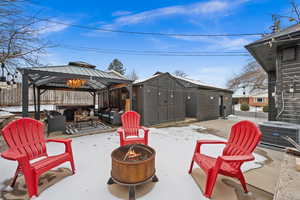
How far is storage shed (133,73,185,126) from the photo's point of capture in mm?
6703

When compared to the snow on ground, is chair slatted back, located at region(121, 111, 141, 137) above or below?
above

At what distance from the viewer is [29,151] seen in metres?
2.12

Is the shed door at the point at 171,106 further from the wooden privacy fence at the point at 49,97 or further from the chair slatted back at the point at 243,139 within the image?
the wooden privacy fence at the point at 49,97

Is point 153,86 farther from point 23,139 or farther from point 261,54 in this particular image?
point 23,139

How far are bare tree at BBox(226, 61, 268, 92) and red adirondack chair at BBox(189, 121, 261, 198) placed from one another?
53.7ft

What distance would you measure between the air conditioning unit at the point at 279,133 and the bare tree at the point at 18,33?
7417 mm

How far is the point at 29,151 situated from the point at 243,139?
3.65 meters

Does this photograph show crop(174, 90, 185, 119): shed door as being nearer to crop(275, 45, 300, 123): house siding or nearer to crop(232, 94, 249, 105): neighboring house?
crop(275, 45, 300, 123): house siding

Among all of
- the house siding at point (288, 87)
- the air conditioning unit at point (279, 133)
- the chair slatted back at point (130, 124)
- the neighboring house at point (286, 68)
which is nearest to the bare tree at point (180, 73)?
the neighboring house at point (286, 68)

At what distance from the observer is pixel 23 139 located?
2.12 metres

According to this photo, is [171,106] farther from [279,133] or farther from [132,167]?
[132,167]

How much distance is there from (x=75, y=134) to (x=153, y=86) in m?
4.35

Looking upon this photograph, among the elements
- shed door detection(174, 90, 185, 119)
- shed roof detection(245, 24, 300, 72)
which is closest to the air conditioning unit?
shed roof detection(245, 24, 300, 72)

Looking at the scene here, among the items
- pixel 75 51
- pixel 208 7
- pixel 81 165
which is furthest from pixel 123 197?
pixel 75 51
